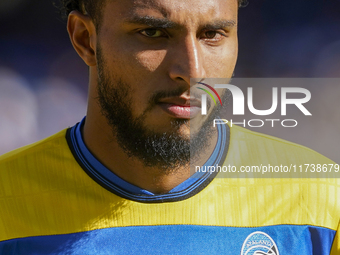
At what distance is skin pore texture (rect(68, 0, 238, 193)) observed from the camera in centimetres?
124

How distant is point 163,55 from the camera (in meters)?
1.26

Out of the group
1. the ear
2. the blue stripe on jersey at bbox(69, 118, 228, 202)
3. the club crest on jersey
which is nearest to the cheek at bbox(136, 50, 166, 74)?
the ear

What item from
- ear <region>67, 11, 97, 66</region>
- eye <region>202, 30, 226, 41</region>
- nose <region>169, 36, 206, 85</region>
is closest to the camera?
nose <region>169, 36, 206, 85</region>

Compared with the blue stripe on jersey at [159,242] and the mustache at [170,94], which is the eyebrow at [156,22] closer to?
the mustache at [170,94]

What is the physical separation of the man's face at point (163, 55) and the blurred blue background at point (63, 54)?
293cm

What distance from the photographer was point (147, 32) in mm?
1272

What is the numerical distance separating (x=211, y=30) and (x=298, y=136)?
3.27 meters

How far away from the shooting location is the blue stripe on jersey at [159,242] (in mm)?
1333

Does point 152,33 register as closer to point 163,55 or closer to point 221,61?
point 163,55

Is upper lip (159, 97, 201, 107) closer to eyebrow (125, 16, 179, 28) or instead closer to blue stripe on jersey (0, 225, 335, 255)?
eyebrow (125, 16, 179, 28)

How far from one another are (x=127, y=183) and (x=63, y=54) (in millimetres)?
3119

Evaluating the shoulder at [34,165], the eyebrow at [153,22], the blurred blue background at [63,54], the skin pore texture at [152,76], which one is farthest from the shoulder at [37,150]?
the blurred blue background at [63,54]

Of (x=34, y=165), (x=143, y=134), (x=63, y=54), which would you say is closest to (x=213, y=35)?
(x=143, y=134)

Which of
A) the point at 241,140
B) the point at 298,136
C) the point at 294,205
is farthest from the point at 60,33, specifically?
the point at 294,205
